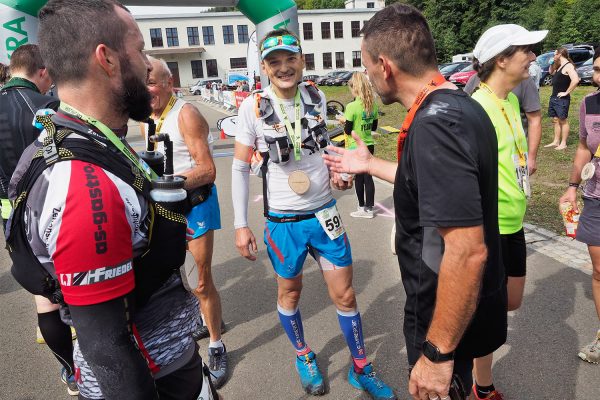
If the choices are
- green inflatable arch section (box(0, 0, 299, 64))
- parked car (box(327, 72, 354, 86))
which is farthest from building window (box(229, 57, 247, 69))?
green inflatable arch section (box(0, 0, 299, 64))

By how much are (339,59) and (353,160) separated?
60.0 meters

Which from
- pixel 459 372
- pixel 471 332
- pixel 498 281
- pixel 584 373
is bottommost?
pixel 584 373

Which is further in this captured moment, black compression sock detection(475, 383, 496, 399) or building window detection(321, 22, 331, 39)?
building window detection(321, 22, 331, 39)

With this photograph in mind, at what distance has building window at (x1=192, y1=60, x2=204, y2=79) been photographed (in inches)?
2266

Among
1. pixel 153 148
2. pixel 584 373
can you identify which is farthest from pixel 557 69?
pixel 153 148

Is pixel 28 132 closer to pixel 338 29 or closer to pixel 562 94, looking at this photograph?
pixel 562 94

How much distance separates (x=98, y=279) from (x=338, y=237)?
5.74ft

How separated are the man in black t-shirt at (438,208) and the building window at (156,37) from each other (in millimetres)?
60137

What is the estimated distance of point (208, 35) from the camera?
56906 mm

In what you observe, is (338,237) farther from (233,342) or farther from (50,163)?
(50,163)

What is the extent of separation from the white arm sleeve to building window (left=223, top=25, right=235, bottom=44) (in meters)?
59.0

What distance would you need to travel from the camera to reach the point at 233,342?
3.41 m

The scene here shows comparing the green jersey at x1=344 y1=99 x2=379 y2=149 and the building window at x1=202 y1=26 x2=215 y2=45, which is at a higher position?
the building window at x1=202 y1=26 x2=215 y2=45

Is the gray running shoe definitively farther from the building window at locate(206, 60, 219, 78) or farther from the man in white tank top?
the building window at locate(206, 60, 219, 78)
